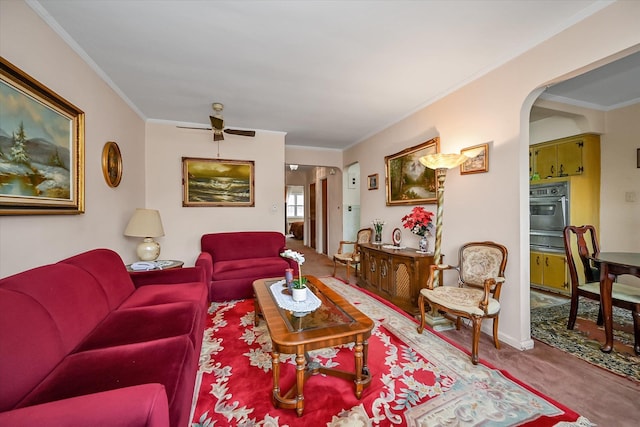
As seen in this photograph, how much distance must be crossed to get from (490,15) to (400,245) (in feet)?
8.94

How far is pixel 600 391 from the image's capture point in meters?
1.66

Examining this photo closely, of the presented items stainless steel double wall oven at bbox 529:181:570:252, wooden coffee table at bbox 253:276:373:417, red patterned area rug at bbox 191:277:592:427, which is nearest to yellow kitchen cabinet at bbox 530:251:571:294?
stainless steel double wall oven at bbox 529:181:570:252

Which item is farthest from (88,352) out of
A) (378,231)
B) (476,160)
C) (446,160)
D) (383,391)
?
(378,231)

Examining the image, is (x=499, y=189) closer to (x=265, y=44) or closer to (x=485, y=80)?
(x=485, y=80)

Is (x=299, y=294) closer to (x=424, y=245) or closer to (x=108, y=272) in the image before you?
(x=108, y=272)

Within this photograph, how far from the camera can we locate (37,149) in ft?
5.42

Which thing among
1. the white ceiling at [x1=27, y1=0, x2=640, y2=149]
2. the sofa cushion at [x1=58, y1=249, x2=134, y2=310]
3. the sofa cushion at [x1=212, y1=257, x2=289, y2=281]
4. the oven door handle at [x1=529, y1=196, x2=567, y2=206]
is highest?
the white ceiling at [x1=27, y1=0, x2=640, y2=149]

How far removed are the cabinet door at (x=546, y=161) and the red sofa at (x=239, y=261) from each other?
4169 millimetres

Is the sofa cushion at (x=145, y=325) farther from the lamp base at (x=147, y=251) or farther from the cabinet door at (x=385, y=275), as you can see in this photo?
the cabinet door at (x=385, y=275)

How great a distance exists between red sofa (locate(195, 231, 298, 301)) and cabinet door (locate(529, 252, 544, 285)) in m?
3.71

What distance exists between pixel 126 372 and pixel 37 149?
1604mm

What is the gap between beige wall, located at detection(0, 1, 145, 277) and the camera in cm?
152

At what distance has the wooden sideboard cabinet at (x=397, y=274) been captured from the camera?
9.59 ft

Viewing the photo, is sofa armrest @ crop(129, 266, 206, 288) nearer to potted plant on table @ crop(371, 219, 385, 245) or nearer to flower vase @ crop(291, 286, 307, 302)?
flower vase @ crop(291, 286, 307, 302)
